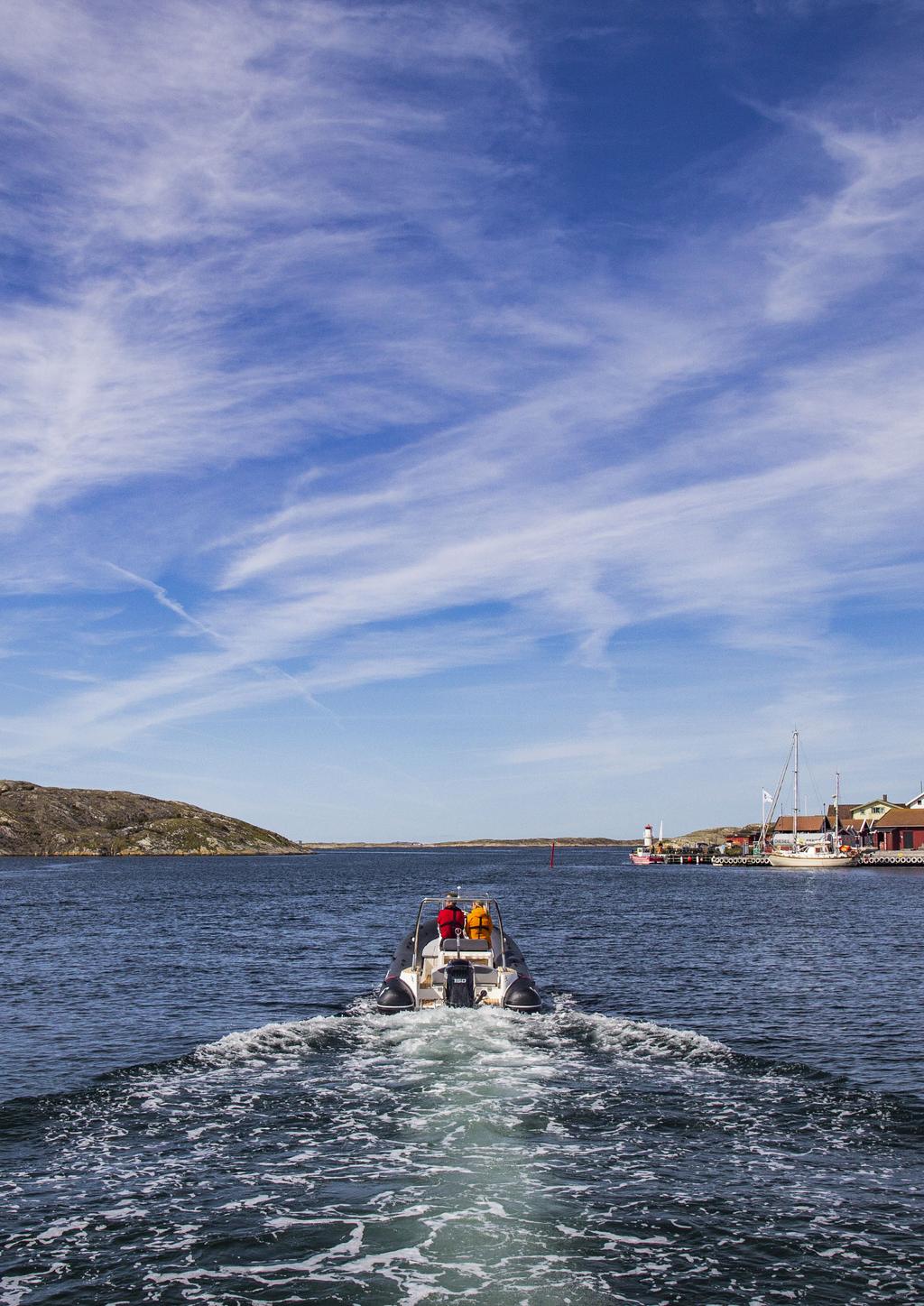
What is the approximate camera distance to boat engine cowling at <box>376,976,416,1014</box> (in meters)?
24.7

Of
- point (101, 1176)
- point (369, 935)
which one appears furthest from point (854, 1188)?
point (369, 935)

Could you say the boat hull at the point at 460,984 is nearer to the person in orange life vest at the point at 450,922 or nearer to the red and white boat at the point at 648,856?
the person in orange life vest at the point at 450,922

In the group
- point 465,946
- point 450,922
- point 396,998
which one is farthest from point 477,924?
point 396,998

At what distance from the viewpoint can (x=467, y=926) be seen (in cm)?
2784

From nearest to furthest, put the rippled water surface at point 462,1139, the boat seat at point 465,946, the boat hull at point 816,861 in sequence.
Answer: the rippled water surface at point 462,1139 < the boat seat at point 465,946 < the boat hull at point 816,861

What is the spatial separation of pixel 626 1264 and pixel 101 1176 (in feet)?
26.0

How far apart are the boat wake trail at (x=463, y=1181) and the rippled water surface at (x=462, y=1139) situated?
5cm

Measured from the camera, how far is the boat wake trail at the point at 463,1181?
36.2 ft

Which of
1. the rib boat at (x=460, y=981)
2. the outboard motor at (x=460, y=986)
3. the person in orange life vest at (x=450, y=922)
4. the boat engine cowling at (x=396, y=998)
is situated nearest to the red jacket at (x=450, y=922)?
the person in orange life vest at (x=450, y=922)

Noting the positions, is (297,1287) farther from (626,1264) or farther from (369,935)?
(369,935)

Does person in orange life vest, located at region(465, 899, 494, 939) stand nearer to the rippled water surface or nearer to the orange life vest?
the orange life vest

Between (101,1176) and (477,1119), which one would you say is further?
(477,1119)

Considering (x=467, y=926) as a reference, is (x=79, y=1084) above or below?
below

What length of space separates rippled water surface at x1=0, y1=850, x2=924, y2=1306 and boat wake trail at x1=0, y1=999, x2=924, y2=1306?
0.16ft
